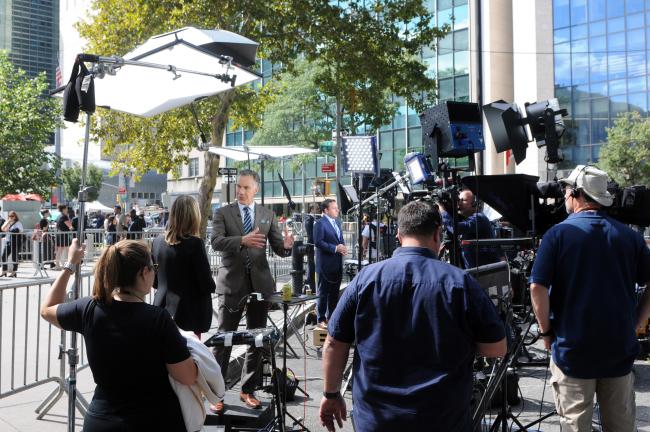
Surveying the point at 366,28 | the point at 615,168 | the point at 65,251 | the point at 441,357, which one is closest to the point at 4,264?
the point at 65,251

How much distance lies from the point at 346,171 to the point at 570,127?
46295 mm

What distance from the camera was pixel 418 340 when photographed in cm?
273

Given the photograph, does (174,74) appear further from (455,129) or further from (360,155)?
(360,155)

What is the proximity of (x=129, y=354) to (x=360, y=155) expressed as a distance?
6792mm

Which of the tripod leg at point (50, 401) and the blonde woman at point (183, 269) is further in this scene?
the tripod leg at point (50, 401)

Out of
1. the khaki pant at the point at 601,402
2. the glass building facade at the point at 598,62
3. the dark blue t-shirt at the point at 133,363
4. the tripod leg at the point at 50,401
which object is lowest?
the tripod leg at the point at 50,401

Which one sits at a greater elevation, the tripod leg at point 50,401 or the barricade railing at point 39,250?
the barricade railing at point 39,250

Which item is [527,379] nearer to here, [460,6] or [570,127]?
[460,6]

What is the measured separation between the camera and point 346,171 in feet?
30.8

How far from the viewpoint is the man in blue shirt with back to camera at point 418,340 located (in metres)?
2.71

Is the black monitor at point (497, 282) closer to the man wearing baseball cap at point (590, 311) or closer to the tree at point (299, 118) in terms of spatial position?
the man wearing baseball cap at point (590, 311)

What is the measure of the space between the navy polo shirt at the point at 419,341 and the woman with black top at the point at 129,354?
864 millimetres

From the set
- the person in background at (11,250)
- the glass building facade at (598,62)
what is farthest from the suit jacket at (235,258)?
the glass building facade at (598,62)

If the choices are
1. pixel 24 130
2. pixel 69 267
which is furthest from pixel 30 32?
pixel 69 267
